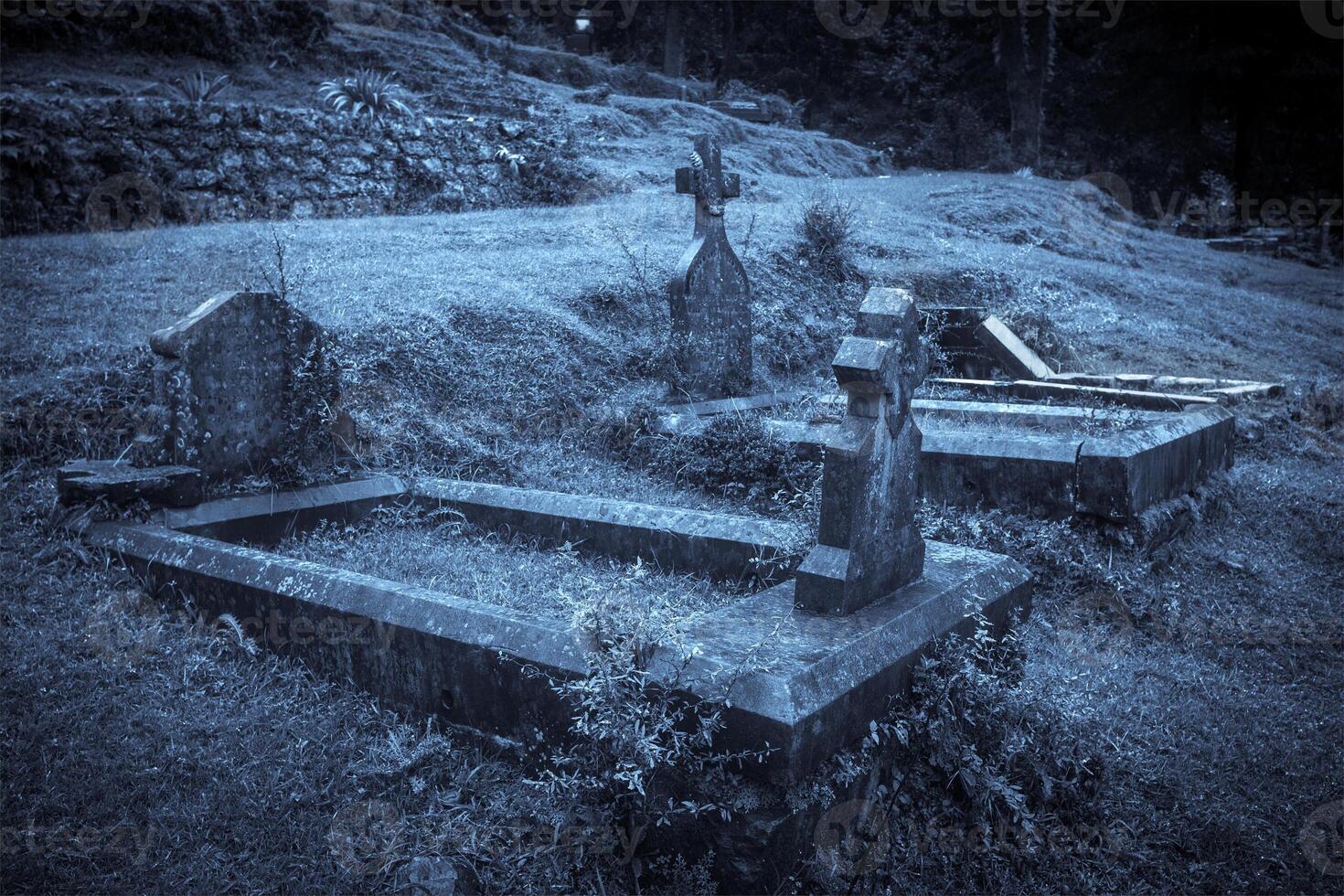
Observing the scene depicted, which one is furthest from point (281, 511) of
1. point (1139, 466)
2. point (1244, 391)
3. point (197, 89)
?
point (197, 89)

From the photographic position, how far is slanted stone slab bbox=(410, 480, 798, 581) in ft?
14.0

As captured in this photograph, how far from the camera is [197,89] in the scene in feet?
44.7

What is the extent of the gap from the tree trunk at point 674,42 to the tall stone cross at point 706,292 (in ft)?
65.6

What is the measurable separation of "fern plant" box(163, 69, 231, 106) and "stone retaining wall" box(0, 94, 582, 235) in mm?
1740

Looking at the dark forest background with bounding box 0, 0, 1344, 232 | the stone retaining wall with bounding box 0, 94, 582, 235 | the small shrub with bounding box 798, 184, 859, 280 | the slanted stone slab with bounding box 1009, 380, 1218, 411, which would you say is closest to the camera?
the slanted stone slab with bounding box 1009, 380, 1218, 411

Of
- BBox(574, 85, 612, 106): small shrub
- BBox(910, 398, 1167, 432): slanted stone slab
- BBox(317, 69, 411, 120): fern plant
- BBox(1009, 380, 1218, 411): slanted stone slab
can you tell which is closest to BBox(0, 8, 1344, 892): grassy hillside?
BBox(1009, 380, 1218, 411): slanted stone slab

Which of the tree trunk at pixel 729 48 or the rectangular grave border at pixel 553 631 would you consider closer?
the rectangular grave border at pixel 553 631

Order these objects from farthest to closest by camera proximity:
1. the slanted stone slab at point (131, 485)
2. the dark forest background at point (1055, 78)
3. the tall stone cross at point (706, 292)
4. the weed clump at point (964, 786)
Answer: the dark forest background at point (1055, 78)
the tall stone cross at point (706, 292)
the slanted stone slab at point (131, 485)
the weed clump at point (964, 786)

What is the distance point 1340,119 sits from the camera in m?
24.1

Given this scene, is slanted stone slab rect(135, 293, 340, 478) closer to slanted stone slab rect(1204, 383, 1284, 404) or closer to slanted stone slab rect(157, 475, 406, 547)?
slanted stone slab rect(157, 475, 406, 547)

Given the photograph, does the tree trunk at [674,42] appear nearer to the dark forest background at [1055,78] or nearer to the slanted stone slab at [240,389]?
the dark forest background at [1055,78]

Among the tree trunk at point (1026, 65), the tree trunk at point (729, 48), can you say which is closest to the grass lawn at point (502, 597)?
the tree trunk at point (1026, 65)

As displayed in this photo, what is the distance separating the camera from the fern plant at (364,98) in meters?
13.6

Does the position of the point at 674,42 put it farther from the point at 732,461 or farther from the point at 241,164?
the point at 732,461
